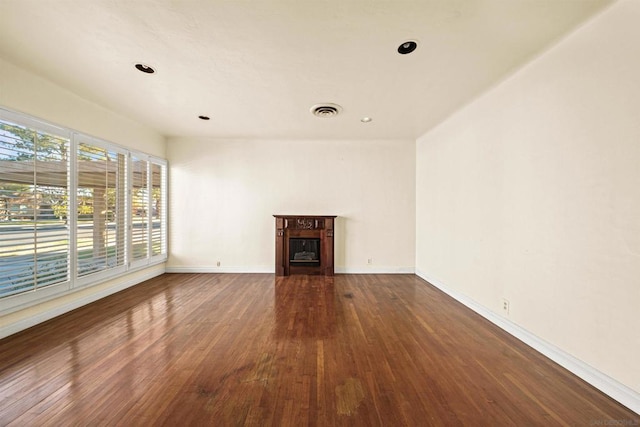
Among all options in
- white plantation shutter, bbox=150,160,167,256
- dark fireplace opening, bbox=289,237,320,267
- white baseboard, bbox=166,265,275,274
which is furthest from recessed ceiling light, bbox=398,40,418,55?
white plantation shutter, bbox=150,160,167,256

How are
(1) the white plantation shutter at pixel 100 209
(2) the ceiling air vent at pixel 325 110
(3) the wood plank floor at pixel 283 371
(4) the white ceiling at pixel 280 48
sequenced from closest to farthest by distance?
(3) the wood plank floor at pixel 283 371, (4) the white ceiling at pixel 280 48, (1) the white plantation shutter at pixel 100 209, (2) the ceiling air vent at pixel 325 110

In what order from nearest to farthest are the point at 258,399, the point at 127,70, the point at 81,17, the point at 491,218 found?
1. the point at 258,399
2. the point at 81,17
3. the point at 127,70
4. the point at 491,218

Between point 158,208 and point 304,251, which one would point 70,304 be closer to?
point 158,208

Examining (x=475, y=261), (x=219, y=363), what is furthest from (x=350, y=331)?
(x=475, y=261)

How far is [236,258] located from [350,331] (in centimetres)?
312

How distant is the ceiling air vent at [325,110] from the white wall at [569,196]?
1.79 m

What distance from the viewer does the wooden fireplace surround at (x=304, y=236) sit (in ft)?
15.4

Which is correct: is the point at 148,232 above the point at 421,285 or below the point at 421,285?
above

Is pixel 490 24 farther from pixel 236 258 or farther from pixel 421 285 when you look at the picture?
pixel 236 258

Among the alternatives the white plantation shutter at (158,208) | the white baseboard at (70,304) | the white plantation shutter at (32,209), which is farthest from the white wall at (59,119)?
the white plantation shutter at (158,208)

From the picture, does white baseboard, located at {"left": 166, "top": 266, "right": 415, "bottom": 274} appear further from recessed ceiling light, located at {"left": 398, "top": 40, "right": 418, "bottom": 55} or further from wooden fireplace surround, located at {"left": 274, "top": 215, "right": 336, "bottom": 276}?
recessed ceiling light, located at {"left": 398, "top": 40, "right": 418, "bottom": 55}

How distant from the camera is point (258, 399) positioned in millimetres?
1570

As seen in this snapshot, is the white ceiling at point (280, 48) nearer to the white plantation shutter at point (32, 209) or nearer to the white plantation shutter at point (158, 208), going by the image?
the white plantation shutter at point (32, 209)

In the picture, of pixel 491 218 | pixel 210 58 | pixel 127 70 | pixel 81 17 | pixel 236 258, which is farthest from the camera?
pixel 236 258
